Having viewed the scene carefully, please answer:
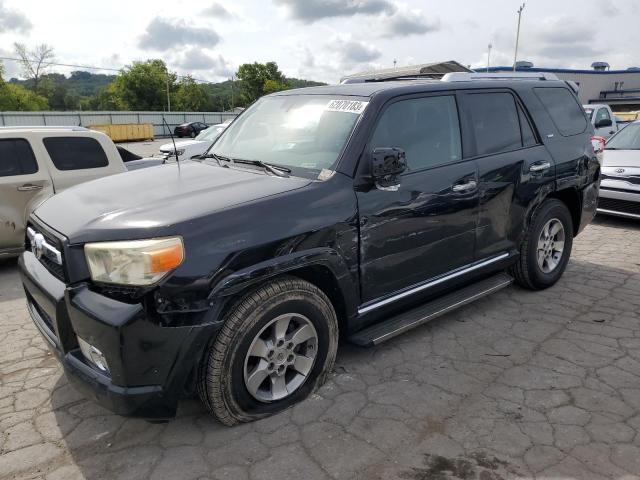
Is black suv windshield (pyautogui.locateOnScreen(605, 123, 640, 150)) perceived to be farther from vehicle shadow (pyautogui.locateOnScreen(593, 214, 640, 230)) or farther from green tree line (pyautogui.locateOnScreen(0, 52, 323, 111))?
green tree line (pyautogui.locateOnScreen(0, 52, 323, 111))

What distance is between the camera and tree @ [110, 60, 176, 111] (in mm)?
74188

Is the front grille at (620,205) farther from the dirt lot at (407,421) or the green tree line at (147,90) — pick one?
the green tree line at (147,90)

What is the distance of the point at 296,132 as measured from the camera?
3537 millimetres

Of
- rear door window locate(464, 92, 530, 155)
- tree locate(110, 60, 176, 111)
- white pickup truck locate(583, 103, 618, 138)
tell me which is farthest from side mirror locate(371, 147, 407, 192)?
tree locate(110, 60, 176, 111)

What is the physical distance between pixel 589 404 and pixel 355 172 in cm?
197

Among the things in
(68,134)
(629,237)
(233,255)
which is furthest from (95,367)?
(629,237)

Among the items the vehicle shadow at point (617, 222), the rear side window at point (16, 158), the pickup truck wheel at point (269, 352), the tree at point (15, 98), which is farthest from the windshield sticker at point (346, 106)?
the tree at point (15, 98)

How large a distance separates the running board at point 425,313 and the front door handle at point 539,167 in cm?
94

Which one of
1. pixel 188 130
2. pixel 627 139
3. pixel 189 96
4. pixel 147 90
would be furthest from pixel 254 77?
pixel 627 139

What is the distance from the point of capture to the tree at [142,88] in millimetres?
74188

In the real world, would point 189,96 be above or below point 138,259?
above

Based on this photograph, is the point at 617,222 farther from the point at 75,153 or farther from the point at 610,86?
the point at 610,86

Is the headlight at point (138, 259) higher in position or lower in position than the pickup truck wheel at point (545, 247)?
higher

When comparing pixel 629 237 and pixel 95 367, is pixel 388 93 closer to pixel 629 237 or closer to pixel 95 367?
pixel 95 367
